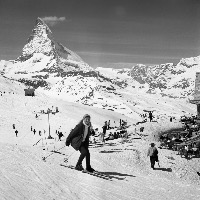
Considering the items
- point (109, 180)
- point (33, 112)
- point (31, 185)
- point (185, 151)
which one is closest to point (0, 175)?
point (31, 185)

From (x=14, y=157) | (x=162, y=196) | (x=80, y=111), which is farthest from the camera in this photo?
(x=80, y=111)

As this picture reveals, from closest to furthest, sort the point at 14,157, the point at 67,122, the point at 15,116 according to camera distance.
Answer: the point at 14,157 < the point at 67,122 < the point at 15,116

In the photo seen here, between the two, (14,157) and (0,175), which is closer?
(0,175)

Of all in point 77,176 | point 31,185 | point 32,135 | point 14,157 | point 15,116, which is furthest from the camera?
point 15,116

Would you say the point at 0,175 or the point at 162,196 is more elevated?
the point at 0,175

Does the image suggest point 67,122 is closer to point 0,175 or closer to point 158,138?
point 158,138

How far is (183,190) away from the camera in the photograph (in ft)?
30.0

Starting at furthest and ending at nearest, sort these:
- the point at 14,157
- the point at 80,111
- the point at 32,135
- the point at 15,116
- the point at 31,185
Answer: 1. the point at 80,111
2. the point at 15,116
3. the point at 32,135
4. the point at 14,157
5. the point at 31,185

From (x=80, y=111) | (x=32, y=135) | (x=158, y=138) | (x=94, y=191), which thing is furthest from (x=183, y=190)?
(x=80, y=111)

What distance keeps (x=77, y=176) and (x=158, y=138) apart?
73.0 ft

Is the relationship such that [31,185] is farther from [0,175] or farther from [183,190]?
[183,190]

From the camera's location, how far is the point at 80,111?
7038cm

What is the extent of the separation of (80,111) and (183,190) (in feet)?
202

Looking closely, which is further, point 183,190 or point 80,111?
point 80,111
